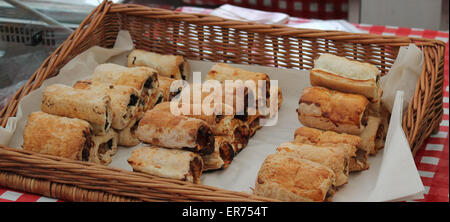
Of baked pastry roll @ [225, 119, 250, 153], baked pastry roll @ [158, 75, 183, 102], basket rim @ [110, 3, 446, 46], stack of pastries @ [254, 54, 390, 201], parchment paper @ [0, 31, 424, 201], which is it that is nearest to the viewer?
parchment paper @ [0, 31, 424, 201]

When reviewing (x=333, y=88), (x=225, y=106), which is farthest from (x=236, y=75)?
(x=333, y=88)

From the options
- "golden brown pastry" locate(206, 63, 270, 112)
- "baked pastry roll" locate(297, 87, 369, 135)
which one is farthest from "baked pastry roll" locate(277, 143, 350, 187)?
"golden brown pastry" locate(206, 63, 270, 112)

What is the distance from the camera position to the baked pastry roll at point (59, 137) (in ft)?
5.39

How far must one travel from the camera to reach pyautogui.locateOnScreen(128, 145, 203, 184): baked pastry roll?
157 cm

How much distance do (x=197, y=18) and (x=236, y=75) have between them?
0.31 meters

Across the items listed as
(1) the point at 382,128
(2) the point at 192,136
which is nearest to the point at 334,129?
(1) the point at 382,128

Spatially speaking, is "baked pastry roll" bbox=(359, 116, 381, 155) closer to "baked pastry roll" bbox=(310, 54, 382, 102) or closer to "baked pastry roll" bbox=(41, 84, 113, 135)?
"baked pastry roll" bbox=(310, 54, 382, 102)

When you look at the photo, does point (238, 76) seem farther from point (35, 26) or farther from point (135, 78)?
point (35, 26)

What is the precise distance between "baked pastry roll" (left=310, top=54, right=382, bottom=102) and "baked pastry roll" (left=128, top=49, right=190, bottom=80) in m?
0.58

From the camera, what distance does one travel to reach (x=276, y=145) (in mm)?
1903

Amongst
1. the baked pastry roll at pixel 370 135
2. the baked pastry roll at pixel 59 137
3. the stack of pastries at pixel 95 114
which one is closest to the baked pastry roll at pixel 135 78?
the stack of pastries at pixel 95 114

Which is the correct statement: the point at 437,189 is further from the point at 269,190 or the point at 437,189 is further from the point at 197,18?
the point at 197,18

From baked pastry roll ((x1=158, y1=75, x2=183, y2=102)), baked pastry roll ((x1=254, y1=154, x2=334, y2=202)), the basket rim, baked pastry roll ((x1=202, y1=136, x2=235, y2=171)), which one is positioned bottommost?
baked pastry roll ((x1=202, y1=136, x2=235, y2=171))

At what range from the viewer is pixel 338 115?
1.72 m
